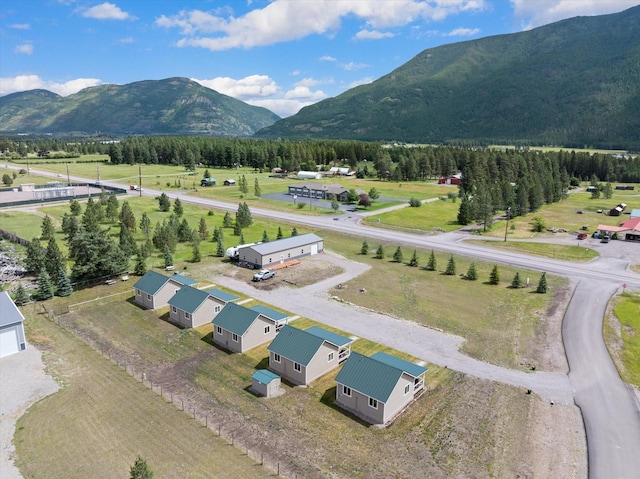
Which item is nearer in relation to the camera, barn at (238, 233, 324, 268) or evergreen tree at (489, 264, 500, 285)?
evergreen tree at (489, 264, 500, 285)

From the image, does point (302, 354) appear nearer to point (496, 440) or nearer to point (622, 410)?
point (496, 440)

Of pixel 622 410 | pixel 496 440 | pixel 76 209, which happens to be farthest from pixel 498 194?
pixel 76 209

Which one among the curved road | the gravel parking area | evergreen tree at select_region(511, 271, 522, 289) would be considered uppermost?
the gravel parking area

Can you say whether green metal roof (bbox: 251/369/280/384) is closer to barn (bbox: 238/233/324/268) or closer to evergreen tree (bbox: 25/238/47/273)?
barn (bbox: 238/233/324/268)

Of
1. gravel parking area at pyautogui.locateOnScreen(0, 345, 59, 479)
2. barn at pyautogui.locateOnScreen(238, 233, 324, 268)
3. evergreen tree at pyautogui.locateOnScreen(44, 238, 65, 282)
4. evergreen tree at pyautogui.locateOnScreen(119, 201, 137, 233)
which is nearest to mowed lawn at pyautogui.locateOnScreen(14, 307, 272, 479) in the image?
gravel parking area at pyautogui.locateOnScreen(0, 345, 59, 479)

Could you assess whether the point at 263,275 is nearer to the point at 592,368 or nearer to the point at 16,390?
the point at 16,390

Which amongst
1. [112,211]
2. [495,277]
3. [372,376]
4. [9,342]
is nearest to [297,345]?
[372,376]
